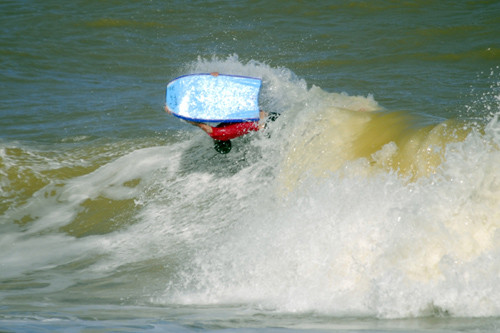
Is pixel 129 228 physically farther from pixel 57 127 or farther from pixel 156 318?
pixel 57 127

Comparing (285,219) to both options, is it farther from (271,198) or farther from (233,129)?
(233,129)

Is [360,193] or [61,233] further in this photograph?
[61,233]

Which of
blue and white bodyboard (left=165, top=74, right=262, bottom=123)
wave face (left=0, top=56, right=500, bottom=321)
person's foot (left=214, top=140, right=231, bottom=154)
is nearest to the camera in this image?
wave face (left=0, top=56, right=500, bottom=321)

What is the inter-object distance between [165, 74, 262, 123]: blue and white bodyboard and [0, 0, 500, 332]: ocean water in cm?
40

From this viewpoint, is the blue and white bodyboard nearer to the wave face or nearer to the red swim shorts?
the red swim shorts

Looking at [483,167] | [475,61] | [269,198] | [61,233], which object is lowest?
[61,233]

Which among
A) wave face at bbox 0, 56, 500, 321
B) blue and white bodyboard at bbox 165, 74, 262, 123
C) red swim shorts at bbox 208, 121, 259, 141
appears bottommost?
wave face at bbox 0, 56, 500, 321

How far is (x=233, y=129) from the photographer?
6.81 metres

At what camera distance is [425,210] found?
4.70m

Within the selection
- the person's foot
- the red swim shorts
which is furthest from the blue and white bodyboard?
the person's foot

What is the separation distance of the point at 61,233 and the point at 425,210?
3.82 m

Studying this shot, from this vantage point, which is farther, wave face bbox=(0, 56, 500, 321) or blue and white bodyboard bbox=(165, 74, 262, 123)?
blue and white bodyboard bbox=(165, 74, 262, 123)

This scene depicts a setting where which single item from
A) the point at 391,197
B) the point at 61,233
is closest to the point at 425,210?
the point at 391,197

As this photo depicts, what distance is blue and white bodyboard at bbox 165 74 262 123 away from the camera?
22.0 ft
